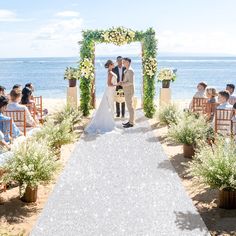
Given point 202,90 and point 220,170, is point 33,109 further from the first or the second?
point 220,170

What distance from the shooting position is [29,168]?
6.45m

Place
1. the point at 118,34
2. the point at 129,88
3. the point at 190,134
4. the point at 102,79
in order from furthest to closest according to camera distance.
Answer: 1. the point at 102,79
2. the point at 118,34
3. the point at 129,88
4. the point at 190,134

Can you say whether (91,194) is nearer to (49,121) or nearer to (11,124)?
(11,124)

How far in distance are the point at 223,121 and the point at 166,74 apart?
245 inches

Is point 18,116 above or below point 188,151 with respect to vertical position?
above

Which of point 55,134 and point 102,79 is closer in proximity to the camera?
point 55,134

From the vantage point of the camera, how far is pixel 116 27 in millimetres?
16094

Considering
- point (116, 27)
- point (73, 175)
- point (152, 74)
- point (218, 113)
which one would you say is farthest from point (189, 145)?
point (116, 27)

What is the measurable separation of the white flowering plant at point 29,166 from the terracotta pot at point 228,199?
2.33m

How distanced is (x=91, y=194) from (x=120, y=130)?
20.0 ft

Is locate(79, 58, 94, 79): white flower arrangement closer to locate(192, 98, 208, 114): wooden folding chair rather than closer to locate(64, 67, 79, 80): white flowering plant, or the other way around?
locate(64, 67, 79, 80): white flowering plant

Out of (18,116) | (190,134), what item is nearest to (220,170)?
(190,134)

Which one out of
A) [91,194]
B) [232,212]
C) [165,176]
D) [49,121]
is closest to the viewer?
[232,212]

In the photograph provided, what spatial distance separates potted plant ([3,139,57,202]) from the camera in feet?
21.0
